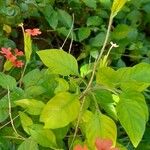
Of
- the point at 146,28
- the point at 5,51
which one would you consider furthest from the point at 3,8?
the point at 146,28

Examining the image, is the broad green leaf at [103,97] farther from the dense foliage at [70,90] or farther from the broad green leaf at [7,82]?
the broad green leaf at [7,82]

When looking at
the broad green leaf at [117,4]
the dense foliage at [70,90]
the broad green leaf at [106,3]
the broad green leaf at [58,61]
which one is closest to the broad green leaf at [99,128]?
the dense foliage at [70,90]

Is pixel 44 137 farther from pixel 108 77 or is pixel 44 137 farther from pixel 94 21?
pixel 94 21

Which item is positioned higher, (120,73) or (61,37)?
(120,73)

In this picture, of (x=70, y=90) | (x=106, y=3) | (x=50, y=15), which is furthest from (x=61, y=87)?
(x=106, y=3)

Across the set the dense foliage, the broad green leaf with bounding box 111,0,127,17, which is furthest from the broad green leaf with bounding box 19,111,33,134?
the broad green leaf with bounding box 111,0,127,17

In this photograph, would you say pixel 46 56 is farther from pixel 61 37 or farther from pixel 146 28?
pixel 146 28
